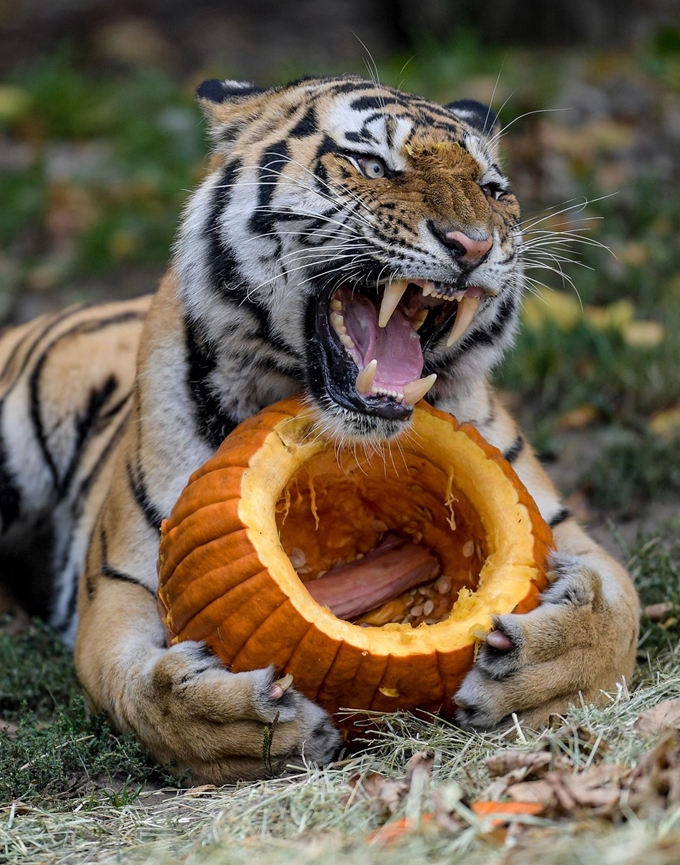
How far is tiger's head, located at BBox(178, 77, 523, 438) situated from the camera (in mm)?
2518

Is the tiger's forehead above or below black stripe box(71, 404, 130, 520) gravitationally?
above

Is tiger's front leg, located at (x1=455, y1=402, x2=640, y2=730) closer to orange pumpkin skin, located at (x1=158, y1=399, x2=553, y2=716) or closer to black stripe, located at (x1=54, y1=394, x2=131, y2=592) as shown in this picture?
orange pumpkin skin, located at (x1=158, y1=399, x2=553, y2=716)

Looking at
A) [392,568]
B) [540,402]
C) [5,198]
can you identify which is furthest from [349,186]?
[5,198]

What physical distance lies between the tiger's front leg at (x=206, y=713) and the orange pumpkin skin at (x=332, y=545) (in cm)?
5

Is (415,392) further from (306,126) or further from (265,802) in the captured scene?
(265,802)

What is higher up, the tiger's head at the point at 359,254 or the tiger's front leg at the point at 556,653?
the tiger's head at the point at 359,254

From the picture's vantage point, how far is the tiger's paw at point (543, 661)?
2.36 meters

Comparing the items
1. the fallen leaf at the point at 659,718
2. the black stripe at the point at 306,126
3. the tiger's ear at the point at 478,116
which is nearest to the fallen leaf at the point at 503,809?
the fallen leaf at the point at 659,718

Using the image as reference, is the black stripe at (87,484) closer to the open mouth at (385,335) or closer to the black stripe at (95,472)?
the black stripe at (95,472)

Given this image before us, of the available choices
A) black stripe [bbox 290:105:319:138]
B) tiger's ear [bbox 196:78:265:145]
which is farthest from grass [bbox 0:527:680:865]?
tiger's ear [bbox 196:78:265:145]

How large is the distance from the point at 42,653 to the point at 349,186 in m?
1.74

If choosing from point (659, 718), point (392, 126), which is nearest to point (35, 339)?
point (392, 126)

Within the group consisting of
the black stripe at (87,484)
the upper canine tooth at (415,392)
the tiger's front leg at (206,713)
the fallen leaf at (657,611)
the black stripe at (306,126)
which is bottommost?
the black stripe at (87,484)

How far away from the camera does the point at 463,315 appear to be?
260 cm
